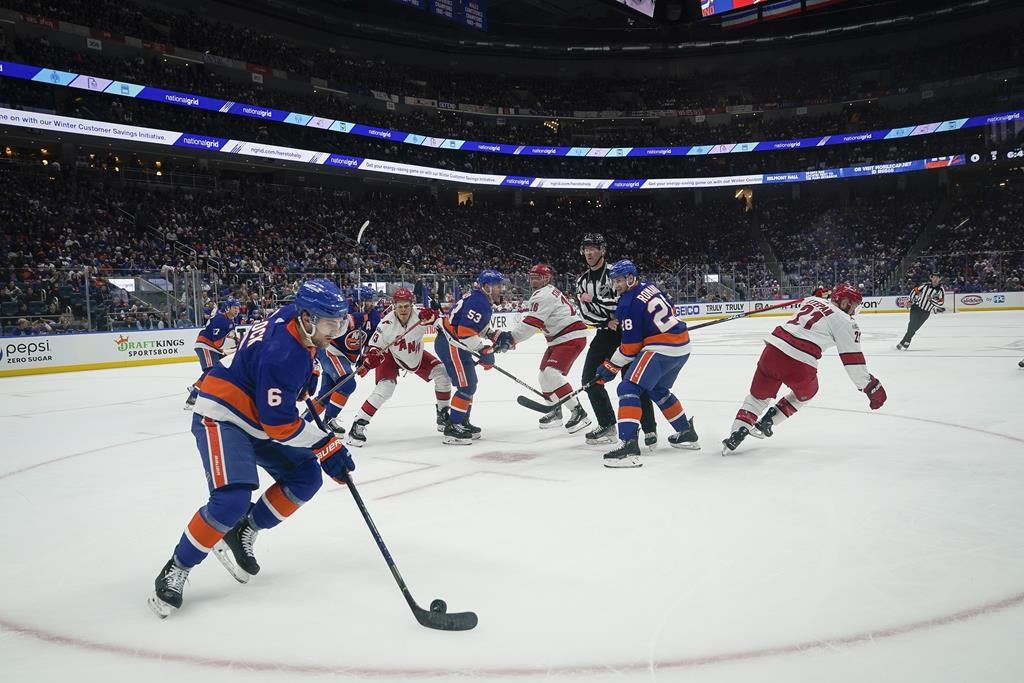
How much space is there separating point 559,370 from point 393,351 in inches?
61.2

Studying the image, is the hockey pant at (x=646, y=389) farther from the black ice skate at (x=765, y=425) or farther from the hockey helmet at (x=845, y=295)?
the hockey helmet at (x=845, y=295)

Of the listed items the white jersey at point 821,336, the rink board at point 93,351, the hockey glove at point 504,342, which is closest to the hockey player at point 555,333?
the hockey glove at point 504,342

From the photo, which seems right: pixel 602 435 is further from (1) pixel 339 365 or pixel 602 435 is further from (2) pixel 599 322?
(1) pixel 339 365

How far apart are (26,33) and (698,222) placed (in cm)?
2830

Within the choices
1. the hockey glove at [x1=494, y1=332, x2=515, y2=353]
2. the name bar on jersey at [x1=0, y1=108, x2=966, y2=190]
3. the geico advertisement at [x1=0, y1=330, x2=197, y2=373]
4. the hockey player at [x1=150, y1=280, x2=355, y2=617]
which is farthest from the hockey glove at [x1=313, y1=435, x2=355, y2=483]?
the name bar on jersey at [x1=0, y1=108, x2=966, y2=190]

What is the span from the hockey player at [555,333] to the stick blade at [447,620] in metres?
4.52

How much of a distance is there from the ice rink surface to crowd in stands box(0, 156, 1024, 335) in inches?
363

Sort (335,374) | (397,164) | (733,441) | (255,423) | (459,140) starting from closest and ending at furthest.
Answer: (255,423)
(733,441)
(335,374)
(397,164)
(459,140)

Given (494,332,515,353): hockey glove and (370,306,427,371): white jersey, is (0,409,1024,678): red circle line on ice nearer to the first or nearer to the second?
(370,306,427,371): white jersey

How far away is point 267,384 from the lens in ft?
9.97

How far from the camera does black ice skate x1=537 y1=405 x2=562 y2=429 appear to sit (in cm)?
750

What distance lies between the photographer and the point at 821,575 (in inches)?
127

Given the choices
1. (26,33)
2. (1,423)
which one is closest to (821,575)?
(1,423)

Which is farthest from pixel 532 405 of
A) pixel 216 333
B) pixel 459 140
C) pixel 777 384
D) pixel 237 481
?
pixel 459 140
